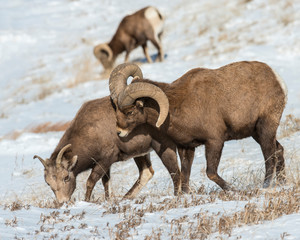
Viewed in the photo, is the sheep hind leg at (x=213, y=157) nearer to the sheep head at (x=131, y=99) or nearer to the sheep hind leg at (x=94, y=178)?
the sheep head at (x=131, y=99)

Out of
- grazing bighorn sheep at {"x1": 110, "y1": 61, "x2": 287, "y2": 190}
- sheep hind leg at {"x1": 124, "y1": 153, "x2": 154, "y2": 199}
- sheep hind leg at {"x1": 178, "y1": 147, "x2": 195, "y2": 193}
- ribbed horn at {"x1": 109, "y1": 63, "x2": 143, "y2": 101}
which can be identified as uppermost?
ribbed horn at {"x1": 109, "y1": 63, "x2": 143, "y2": 101}

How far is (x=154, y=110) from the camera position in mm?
7180

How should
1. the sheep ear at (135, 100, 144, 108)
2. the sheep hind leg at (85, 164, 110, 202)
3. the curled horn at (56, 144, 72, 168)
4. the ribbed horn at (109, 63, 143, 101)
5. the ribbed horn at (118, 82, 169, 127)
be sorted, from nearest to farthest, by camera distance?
the ribbed horn at (118, 82, 169, 127) → the sheep ear at (135, 100, 144, 108) → the ribbed horn at (109, 63, 143, 101) → the curled horn at (56, 144, 72, 168) → the sheep hind leg at (85, 164, 110, 202)

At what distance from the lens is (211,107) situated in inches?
271

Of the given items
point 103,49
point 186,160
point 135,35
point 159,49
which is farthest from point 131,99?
point 103,49

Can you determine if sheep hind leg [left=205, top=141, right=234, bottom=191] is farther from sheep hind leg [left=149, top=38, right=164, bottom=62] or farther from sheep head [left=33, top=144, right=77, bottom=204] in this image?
sheep hind leg [left=149, top=38, right=164, bottom=62]

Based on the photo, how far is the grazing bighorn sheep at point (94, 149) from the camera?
7691 millimetres

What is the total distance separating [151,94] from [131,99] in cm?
28

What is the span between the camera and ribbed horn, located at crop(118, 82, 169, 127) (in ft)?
22.2

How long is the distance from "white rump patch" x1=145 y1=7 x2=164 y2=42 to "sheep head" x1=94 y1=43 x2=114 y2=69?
1947 millimetres

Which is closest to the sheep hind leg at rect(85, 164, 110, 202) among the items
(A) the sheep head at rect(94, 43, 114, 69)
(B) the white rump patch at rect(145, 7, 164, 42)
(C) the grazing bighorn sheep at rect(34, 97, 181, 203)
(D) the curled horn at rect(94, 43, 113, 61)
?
(C) the grazing bighorn sheep at rect(34, 97, 181, 203)

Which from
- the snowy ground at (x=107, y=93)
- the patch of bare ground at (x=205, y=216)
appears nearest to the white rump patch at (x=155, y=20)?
the snowy ground at (x=107, y=93)

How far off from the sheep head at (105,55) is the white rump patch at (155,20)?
6.39 feet

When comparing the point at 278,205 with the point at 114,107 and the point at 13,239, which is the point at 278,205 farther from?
the point at 114,107
